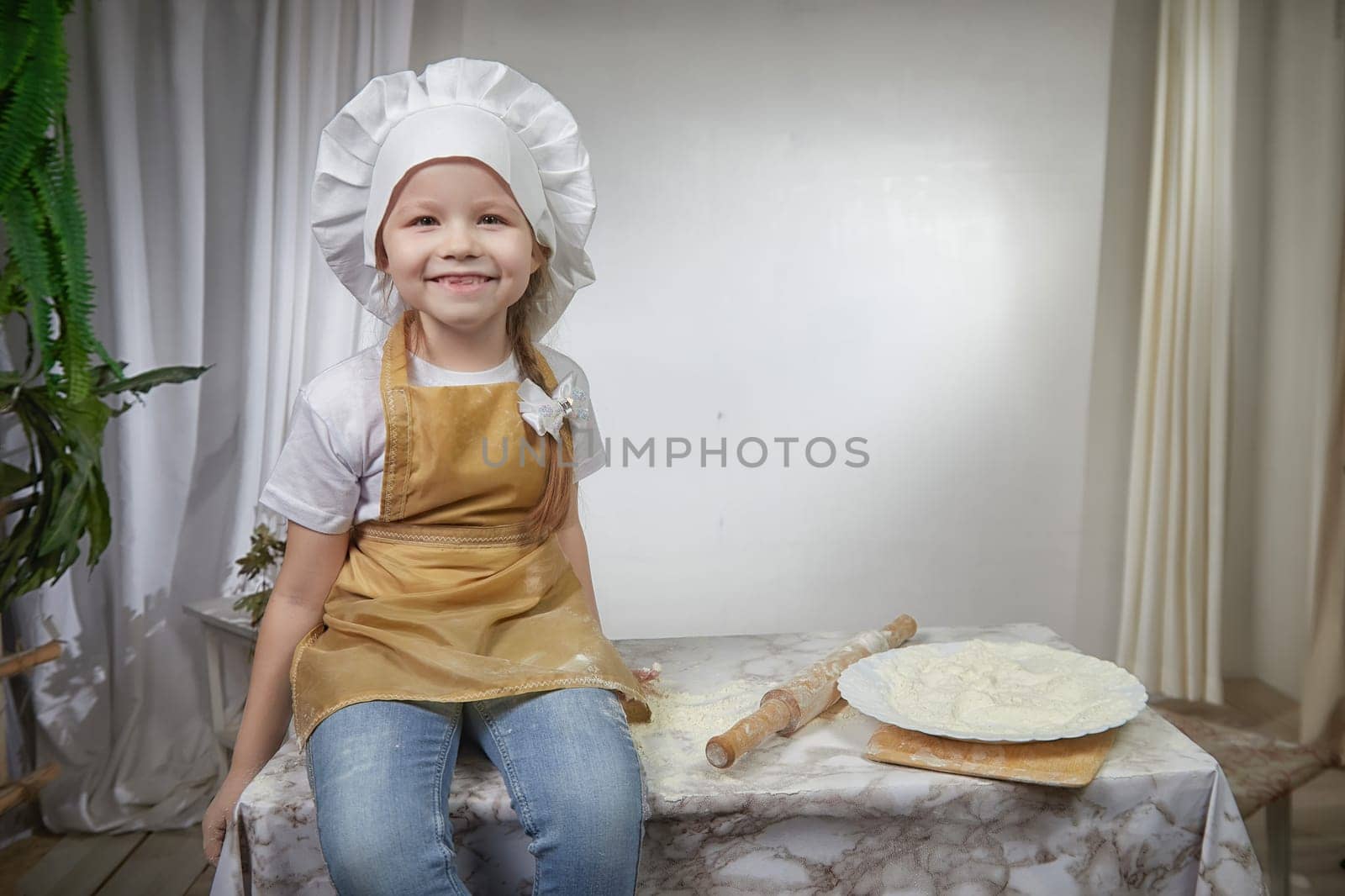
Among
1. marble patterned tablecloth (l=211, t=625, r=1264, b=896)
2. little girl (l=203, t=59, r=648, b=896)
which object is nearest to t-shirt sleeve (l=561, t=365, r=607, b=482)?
little girl (l=203, t=59, r=648, b=896)

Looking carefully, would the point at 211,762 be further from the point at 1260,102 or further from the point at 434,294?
the point at 1260,102

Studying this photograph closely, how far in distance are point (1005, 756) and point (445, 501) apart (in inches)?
27.4

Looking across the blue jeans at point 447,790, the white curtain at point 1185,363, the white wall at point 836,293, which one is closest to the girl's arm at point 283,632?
the blue jeans at point 447,790

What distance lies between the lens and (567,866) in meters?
1.09

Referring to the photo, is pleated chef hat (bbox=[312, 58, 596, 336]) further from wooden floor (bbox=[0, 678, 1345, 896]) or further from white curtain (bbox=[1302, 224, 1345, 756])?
white curtain (bbox=[1302, 224, 1345, 756])

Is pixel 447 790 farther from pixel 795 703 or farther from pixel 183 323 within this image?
pixel 183 323

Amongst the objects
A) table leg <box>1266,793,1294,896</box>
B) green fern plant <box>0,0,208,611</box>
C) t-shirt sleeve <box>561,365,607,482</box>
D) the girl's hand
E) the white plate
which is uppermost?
green fern plant <box>0,0,208,611</box>

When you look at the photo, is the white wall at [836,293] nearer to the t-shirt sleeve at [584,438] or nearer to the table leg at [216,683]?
the table leg at [216,683]

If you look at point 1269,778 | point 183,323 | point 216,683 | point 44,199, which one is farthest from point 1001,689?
point 183,323

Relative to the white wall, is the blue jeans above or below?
below

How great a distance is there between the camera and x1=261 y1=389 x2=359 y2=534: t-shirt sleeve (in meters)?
1.29

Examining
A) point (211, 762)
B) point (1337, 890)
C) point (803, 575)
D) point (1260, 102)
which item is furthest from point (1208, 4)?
point (211, 762)

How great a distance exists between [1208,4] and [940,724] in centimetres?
205

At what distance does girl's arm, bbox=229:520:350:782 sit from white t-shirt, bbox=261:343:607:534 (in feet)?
0.10
